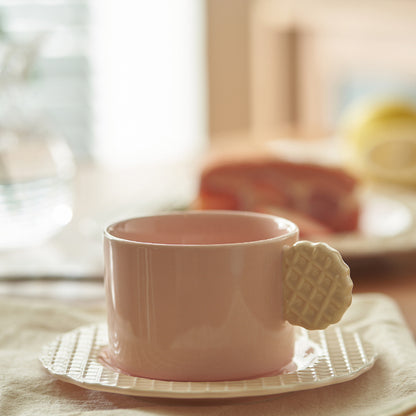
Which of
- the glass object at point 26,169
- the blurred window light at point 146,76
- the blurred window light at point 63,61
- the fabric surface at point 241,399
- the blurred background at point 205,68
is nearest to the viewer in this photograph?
the fabric surface at point 241,399

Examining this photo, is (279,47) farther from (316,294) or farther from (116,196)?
(316,294)

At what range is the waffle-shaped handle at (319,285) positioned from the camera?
405 mm

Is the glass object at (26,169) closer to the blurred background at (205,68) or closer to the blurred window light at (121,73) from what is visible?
the blurred background at (205,68)

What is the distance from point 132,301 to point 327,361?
121 millimetres

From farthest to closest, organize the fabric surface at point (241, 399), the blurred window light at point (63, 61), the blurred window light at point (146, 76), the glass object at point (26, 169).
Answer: the blurred window light at point (146, 76) < the blurred window light at point (63, 61) < the glass object at point (26, 169) < the fabric surface at point (241, 399)

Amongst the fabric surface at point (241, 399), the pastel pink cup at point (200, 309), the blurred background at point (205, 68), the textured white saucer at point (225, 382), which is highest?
the blurred background at point (205, 68)

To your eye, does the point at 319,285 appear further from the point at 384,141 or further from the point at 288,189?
the point at 384,141

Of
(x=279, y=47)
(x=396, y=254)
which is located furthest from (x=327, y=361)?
(x=279, y=47)

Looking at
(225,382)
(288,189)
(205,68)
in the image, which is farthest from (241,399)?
(205,68)

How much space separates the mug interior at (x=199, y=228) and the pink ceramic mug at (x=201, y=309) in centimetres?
4

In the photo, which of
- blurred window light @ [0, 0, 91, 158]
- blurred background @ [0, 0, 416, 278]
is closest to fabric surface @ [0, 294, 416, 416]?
blurred background @ [0, 0, 416, 278]

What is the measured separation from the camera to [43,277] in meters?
0.74

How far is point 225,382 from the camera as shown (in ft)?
1.33

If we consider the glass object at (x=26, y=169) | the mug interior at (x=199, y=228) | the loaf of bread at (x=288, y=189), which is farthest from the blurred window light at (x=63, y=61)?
the mug interior at (x=199, y=228)
